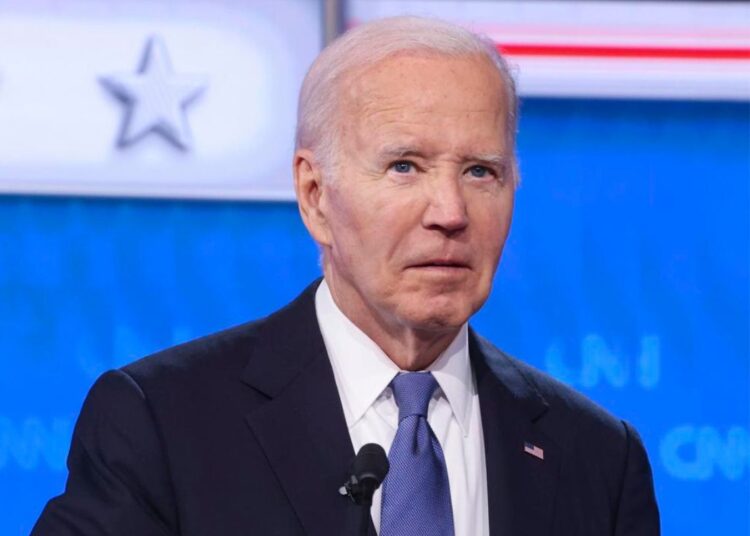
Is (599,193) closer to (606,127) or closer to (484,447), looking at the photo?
(606,127)

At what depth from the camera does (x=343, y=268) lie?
2088mm

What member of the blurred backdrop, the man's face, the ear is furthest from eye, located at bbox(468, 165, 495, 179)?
the blurred backdrop

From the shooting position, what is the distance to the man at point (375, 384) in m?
1.95

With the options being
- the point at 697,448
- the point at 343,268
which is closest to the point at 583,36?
the point at 697,448

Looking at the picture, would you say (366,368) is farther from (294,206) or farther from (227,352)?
(294,206)

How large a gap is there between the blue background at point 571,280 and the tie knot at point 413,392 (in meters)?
0.86

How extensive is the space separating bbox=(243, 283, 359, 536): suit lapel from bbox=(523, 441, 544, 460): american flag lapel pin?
0.29 metres

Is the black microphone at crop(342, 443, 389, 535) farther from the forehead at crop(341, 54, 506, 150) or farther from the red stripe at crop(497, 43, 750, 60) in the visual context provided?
the red stripe at crop(497, 43, 750, 60)

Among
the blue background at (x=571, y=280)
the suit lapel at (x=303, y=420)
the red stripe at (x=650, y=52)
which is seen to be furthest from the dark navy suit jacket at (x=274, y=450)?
the red stripe at (x=650, y=52)

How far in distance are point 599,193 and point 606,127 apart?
0.14 m

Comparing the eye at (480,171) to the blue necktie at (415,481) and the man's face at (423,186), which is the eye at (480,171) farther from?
the blue necktie at (415,481)

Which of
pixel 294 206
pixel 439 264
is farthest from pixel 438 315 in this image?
pixel 294 206

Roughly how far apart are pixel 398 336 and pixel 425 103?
13.9 inches

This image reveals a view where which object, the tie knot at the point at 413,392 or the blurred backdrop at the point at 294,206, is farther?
the blurred backdrop at the point at 294,206
